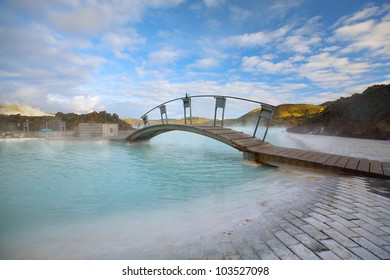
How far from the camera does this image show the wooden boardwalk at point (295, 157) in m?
4.41

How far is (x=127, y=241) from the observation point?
2.22m

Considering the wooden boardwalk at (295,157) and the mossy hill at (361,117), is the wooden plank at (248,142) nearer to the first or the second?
the wooden boardwalk at (295,157)

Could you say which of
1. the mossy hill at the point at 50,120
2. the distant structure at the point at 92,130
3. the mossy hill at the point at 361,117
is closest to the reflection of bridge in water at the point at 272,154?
the distant structure at the point at 92,130

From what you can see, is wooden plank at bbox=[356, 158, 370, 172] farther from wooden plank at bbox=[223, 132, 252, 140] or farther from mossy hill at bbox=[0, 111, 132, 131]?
mossy hill at bbox=[0, 111, 132, 131]

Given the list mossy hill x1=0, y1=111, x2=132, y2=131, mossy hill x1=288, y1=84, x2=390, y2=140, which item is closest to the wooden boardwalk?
mossy hill x1=288, y1=84, x2=390, y2=140

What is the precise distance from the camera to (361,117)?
58.9 ft

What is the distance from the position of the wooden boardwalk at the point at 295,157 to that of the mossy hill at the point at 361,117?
12.5 m

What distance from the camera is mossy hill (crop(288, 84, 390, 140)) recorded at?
49.7 ft

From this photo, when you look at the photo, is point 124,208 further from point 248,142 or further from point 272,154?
point 248,142

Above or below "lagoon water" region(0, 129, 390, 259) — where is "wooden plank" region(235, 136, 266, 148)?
above

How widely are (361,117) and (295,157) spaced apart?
17.3 m

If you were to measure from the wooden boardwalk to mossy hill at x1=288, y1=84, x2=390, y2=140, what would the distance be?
1248 cm

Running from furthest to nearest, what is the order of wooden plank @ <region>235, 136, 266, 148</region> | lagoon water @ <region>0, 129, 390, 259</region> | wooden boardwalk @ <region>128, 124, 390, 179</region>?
wooden plank @ <region>235, 136, 266, 148</region>
wooden boardwalk @ <region>128, 124, 390, 179</region>
lagoon water @ <region>0, 129, 390, 259</region>

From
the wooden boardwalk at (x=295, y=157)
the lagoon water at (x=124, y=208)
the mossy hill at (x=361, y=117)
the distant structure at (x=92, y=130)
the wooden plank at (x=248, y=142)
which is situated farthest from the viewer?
the distant structure at (x=92, y=130)
